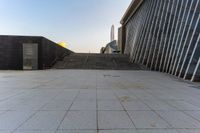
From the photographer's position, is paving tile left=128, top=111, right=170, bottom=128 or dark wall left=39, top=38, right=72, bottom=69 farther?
dark wall left=39, top=38, right=72, bottom=69

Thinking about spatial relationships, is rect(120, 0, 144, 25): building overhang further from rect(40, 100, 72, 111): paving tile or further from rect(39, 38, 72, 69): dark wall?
rect(40, 100, 72, 111): paving tile

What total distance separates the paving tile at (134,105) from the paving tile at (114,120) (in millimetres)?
609

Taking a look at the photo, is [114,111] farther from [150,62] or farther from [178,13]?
[150,62]

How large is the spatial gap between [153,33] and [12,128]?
24351mm

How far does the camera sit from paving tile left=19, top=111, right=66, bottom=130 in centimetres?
436

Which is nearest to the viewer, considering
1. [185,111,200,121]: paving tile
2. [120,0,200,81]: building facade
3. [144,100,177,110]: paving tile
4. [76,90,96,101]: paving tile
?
[185,111,200,121]: paving tile

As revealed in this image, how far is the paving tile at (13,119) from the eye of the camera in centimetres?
435

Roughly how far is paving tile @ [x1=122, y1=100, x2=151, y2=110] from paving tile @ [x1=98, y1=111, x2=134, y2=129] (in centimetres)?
61

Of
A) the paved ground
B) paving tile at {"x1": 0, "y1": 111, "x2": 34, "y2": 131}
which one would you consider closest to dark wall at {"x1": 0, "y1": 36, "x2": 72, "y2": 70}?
the paved ground

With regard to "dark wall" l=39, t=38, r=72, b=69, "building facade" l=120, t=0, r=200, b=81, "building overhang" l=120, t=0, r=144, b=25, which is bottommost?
"dark wall" l=39, t=38, r=72, b=69

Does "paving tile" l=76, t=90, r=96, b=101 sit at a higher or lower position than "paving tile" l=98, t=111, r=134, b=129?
lower

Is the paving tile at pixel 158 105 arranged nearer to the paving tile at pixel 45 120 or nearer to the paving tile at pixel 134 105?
the paving tile at pixel 134 105

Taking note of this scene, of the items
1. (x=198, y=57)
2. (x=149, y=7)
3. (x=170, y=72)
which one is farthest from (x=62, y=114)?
(x=149, y=7)

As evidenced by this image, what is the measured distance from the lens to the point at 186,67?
16.8m
